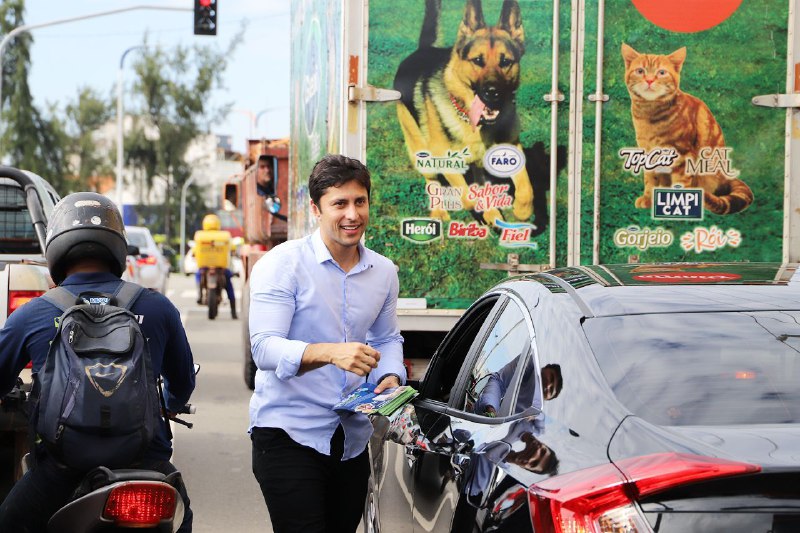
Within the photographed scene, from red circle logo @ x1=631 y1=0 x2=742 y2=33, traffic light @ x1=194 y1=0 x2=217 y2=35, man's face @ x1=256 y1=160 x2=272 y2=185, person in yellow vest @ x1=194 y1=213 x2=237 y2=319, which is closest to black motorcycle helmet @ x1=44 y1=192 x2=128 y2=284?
red circle logo @ x1=631 y1=0 x2=742 y2=33

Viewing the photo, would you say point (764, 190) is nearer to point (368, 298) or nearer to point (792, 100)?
point (792, 100)

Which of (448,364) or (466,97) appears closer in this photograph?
(448,364)

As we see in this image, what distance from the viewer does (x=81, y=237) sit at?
12.3 feet

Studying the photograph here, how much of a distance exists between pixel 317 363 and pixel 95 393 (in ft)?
2.52

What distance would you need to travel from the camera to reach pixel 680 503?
2.43 metres

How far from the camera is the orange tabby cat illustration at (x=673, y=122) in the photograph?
25.4ft

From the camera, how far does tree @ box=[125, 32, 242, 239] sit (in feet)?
248

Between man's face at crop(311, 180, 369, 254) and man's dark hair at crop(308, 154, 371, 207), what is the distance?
0.02 meters

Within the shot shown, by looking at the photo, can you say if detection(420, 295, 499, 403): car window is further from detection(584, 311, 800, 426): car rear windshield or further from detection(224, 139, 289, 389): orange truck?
detection(224, 139, 289, 389): orange truck

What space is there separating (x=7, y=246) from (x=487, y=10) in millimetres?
3384

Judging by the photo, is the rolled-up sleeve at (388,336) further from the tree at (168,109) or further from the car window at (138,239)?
the tree at (168,109)

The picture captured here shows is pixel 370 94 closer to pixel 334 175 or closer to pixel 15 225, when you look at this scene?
pixel 15 225

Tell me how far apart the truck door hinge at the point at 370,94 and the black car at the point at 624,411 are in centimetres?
376

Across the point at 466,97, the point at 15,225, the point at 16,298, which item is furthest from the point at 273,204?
the point at 16,298
